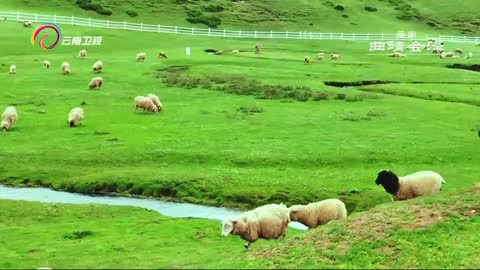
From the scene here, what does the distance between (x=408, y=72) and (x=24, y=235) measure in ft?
163

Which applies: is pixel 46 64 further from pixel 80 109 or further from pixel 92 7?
pixel 92 7

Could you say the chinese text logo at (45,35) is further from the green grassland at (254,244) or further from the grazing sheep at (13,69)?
the green grassland at (254,244)

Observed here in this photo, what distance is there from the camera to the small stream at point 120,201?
26750 millimetres

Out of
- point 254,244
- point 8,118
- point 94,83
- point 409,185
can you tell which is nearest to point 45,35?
point 94,83

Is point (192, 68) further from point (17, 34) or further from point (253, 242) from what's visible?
point (253, 242)

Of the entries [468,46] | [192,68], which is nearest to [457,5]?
[468,46]

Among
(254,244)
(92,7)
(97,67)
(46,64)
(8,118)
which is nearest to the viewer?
(254,244)

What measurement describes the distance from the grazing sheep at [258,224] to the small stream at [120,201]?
18.8 feet

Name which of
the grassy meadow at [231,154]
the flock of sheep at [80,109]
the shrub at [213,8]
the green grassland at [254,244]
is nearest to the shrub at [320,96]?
the grassy meadow at [231,154]

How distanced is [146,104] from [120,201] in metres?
16.5

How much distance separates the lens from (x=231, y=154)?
33.9 metres

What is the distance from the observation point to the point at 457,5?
144 meters

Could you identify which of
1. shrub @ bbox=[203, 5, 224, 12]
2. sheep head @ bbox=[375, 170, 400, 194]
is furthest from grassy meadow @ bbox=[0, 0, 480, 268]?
shrub @ bbox=[203, 5, 224, 12]

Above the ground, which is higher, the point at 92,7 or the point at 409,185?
the point at 92,7
